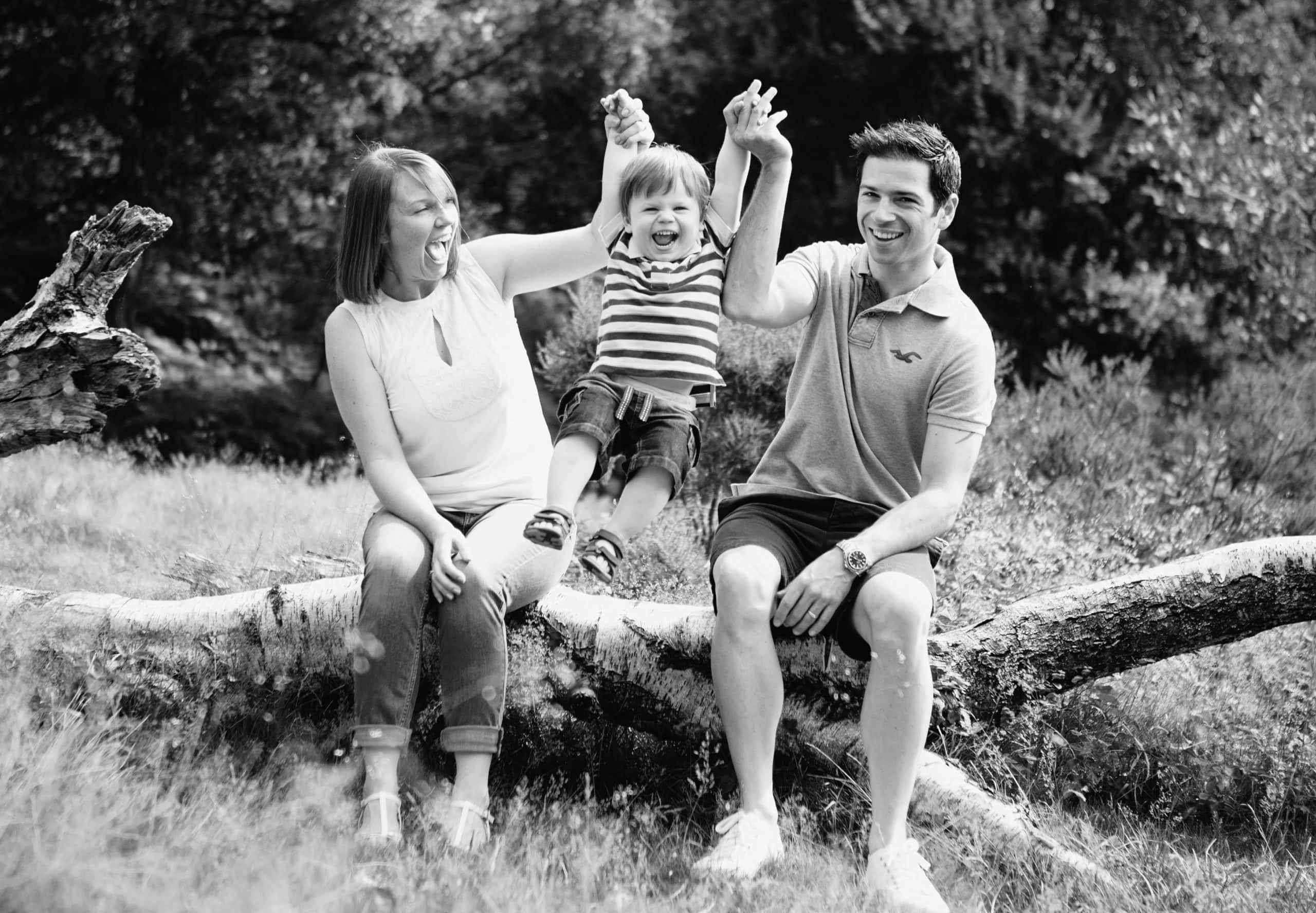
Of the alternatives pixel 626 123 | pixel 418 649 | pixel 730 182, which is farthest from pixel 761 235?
pixel 418 649

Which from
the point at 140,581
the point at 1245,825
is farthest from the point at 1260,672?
the point at 140,581

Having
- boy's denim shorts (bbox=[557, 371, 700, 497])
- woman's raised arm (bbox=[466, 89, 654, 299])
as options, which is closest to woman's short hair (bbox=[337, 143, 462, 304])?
woman's raised arm (bbox=[466, 89, 654, 299])

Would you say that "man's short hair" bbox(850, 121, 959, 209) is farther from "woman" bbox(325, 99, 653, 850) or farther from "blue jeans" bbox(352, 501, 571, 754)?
"blue jeans" bbox(352, 501, 571, 754)

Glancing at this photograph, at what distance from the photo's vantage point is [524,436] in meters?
3.51

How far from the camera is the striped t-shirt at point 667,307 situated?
3348 millimetres

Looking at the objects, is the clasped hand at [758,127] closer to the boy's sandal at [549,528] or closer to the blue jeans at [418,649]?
the boy's sandal at [549,528]

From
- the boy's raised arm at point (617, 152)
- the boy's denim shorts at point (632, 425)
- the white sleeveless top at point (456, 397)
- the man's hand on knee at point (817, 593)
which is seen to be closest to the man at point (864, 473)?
the man's hand on knee at point (817, 593)

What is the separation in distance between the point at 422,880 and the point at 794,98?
7768 millimetres

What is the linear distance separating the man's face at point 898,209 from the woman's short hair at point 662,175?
404 millimetres

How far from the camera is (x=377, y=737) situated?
3066 millimetres

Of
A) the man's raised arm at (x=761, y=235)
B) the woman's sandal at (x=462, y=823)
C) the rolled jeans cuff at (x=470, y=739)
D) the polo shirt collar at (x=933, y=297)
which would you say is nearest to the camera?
the woman's sandal at (x=462, y=823)

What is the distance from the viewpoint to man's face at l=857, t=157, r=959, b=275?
10.8 feet

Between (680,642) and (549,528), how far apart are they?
1.72ft

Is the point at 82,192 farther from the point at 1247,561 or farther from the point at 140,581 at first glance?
the point at 1247,561
